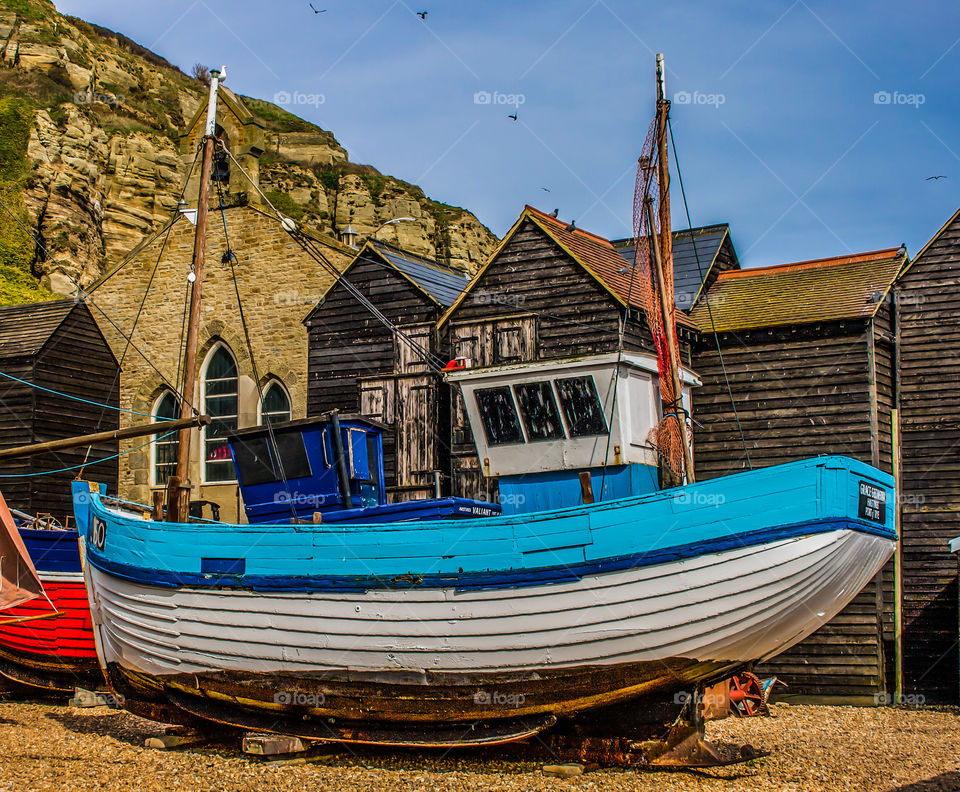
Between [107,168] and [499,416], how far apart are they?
144ft

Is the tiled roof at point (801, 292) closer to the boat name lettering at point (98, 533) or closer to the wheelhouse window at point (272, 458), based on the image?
the wheelhouse window at point (272, 458)

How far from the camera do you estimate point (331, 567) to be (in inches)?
470

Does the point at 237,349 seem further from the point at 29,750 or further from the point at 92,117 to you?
the point at 92,117

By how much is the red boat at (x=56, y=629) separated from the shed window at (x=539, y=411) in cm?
837

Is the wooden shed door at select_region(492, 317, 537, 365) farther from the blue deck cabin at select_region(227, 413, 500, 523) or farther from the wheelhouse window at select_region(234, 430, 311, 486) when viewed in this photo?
the wheelhouse window at select_region(234, 430, 311, 486)

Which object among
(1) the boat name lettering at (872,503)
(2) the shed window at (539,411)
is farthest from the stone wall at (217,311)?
(1) the boat name lettering at (872,503)

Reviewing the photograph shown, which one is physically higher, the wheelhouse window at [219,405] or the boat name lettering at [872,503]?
the wheelhouse window at [219,405]

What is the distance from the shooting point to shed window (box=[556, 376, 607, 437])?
13328mm

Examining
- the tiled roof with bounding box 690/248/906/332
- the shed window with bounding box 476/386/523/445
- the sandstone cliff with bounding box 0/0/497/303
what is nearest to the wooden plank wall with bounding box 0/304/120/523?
the sandstone cliff with bounding box 0/0/497/303

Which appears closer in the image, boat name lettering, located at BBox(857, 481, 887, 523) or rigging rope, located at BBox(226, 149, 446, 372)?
boat name lettering, located at BBox(857, 481, 887, 523)

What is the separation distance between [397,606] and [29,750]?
15.9ft

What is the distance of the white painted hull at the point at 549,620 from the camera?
10.6 m

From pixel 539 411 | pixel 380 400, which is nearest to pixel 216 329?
pixel 380 400

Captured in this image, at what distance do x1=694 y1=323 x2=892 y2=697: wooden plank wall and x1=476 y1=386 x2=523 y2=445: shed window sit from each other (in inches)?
250
